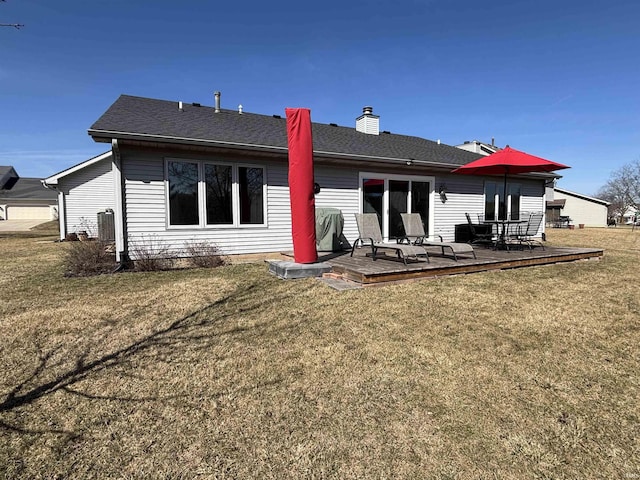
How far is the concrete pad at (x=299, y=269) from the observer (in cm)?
580

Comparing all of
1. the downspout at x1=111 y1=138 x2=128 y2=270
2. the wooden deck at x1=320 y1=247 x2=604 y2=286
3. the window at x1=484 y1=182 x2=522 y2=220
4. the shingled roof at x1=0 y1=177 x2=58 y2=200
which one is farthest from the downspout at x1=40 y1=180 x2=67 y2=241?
the shingled roof at x1=0 y1=177 x2=58 y2=200

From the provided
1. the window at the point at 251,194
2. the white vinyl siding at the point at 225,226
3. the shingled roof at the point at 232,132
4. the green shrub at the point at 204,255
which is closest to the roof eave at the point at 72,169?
the shingled roof at the point at 232,132

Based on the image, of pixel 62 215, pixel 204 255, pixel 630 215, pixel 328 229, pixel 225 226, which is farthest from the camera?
pixel 630 215

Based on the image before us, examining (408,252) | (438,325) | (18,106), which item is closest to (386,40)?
(408,252)

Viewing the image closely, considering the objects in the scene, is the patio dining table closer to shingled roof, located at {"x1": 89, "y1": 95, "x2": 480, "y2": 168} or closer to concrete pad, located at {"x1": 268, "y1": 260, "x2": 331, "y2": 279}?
shingled roof, located at {"x1": 89, "y1": 95, "x2": 480, "y2": 168}

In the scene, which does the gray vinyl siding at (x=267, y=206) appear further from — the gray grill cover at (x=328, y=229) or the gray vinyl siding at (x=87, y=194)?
the gray vinyl siding at (x=87, y=194)

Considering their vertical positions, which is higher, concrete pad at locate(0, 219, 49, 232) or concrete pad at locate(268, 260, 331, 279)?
concrete pad at locate(0, 219, 49, 232)

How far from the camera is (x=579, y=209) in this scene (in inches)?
1585

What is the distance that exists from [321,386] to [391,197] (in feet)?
28.1

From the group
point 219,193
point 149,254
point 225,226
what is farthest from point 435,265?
point 149,254

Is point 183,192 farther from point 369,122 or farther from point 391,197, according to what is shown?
point 369,122

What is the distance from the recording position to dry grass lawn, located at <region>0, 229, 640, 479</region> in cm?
183

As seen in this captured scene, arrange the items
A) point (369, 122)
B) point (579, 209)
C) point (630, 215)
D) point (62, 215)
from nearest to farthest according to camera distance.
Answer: point (369, 122), point (62, 215), point (579, 209), point (630, 215)

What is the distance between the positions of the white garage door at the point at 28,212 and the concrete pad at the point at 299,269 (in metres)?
41.4
